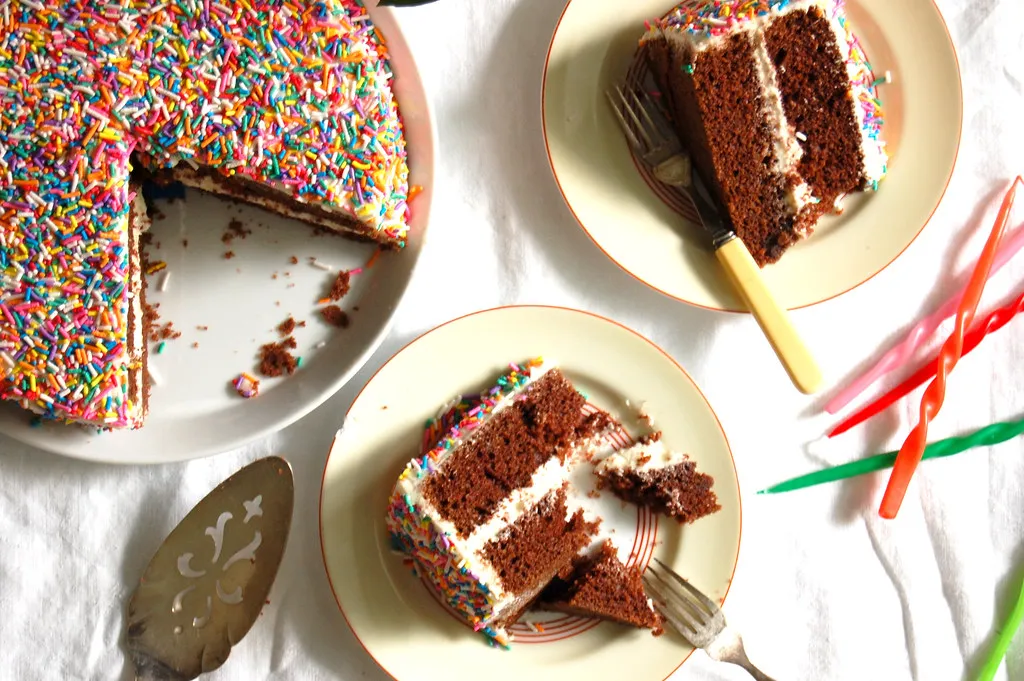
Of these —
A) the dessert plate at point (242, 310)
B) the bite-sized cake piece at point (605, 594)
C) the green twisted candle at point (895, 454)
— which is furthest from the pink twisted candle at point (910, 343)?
the dessert plate at point (242, 310)

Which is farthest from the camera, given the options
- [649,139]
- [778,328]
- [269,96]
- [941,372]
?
[941,372]

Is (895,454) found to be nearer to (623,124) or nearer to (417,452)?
(623,124)

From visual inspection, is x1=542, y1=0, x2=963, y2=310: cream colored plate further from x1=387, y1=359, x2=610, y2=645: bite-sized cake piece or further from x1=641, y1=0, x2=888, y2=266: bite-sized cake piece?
x1=387, y1=359, x2=610, y2=645: bite-sized cake piece

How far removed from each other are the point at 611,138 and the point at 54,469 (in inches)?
75.7

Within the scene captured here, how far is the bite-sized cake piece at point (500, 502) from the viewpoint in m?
2.27

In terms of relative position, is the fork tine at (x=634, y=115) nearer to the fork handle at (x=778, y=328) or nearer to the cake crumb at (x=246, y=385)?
the fork handle at (x=778, y=328)

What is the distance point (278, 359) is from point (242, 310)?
0.18 metres

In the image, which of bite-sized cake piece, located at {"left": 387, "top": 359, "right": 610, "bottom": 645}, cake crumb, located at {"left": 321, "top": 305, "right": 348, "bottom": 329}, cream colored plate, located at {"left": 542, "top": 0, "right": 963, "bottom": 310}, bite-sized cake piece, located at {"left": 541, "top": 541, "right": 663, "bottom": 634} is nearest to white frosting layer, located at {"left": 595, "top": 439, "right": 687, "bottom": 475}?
bite-sized cake piece, located at {"left": 387, "top": 359, "right": 610, "bottom": 645}

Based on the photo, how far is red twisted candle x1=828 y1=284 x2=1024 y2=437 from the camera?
265 centimetres

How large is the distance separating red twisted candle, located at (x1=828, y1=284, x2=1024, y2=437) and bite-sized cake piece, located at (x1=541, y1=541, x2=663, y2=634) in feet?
2.67

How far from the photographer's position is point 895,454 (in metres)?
2.67

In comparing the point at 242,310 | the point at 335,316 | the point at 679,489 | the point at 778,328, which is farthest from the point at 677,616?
the point at 242,310

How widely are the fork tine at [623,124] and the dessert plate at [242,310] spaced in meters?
0.59

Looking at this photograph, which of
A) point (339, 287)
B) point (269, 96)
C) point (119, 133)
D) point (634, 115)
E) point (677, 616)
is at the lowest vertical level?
point (677, 616)
